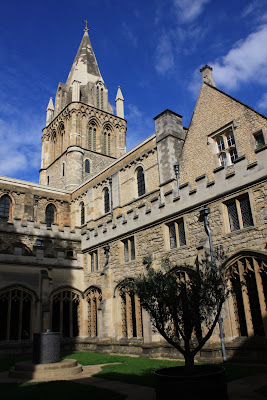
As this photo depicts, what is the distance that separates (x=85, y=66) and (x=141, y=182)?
1268 inches

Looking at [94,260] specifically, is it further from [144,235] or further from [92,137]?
[92,137]

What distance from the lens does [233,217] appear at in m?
12.5

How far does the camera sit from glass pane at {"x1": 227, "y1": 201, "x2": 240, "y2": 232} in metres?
12.4

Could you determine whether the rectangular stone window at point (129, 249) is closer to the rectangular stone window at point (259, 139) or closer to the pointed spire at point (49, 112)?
the rectangular stone window at point (259, 139)

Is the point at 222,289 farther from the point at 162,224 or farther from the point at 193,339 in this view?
the point at 162,224

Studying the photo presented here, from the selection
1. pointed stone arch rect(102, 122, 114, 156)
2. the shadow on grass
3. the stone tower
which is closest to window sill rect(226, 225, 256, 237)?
the shadow on grass

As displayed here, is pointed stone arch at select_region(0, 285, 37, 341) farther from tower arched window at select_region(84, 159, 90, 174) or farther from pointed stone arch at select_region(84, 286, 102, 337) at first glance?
tower arched window at select_region(84, 159, 90, 174)

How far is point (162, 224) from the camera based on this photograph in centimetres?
1540

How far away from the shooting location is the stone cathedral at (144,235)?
11.6m

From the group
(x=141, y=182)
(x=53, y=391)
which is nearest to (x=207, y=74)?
(x=141, y=182)

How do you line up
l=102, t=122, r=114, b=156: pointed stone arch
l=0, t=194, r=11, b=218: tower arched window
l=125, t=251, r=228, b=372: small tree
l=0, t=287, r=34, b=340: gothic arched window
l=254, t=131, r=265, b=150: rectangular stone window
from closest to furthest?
1. l=125, t=251, r=228, b=372: small tree
2. l=254, t=131, r=265, b=150: rectangular stone window
3. l=0, t=287, r=34, b=340: gothic arched window
4. l=0, t=194, r=11, b=218: tower arched window
5. l=102, t=122, r=114, b=156: pointed stone arch

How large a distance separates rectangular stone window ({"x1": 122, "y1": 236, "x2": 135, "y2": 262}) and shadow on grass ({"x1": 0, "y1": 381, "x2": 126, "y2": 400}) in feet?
28.5

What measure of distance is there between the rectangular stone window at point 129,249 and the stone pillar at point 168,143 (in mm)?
4068

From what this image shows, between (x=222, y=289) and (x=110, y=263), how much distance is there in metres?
11.7
